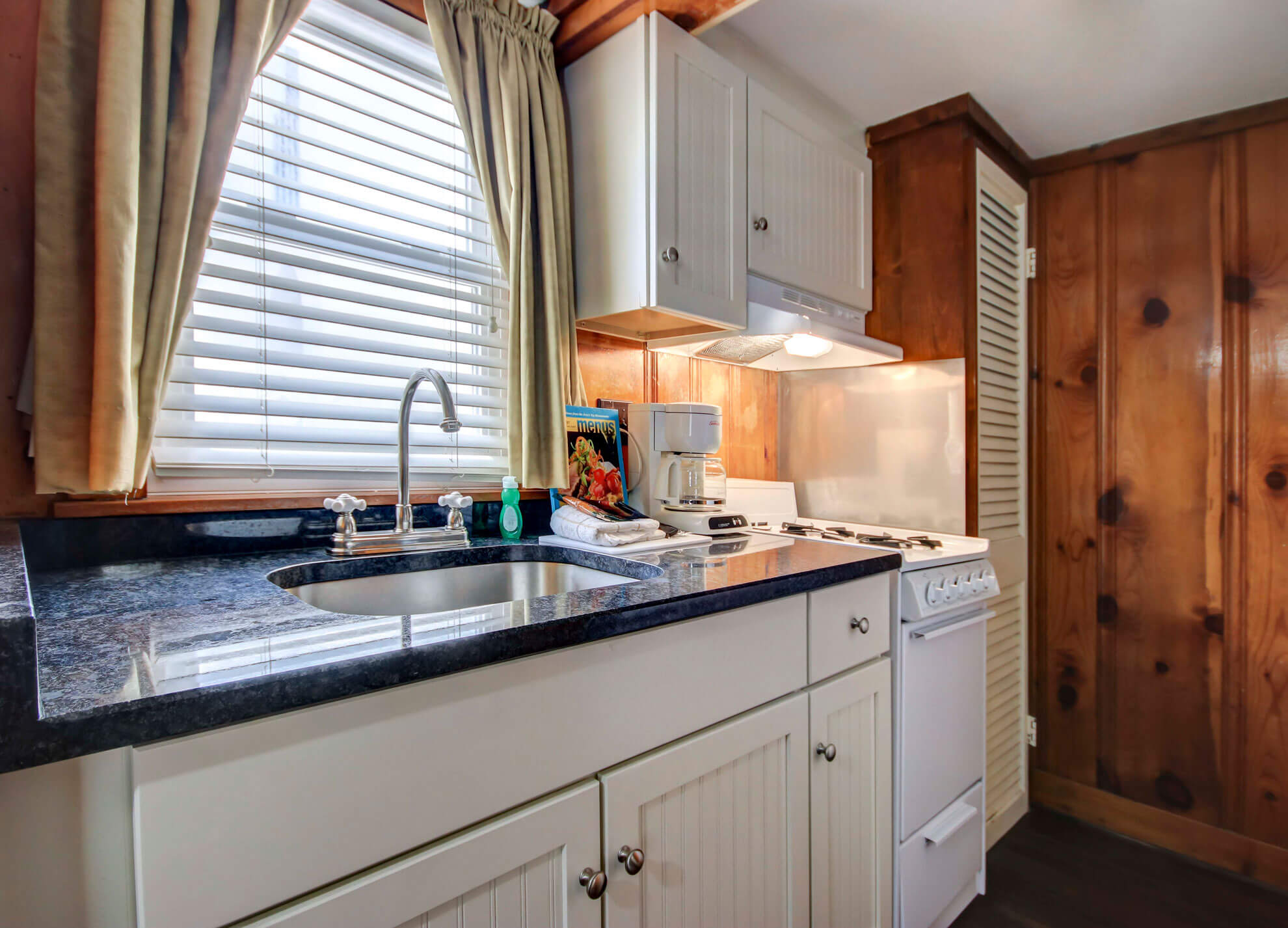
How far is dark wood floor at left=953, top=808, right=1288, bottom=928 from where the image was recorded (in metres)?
1.76

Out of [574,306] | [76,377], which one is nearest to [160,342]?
[76,377]

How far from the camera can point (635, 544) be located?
4.59 ft

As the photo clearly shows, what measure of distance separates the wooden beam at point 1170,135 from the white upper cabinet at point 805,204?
76 cm

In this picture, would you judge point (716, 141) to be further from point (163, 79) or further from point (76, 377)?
point (76, 377)

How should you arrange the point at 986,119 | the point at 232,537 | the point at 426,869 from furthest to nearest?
the point at 986,119, the point at 232,537, the point at 426,869

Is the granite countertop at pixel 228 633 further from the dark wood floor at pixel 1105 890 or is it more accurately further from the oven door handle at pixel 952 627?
the dark wood floor at pixel 1105 890

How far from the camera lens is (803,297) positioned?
1.91 metres

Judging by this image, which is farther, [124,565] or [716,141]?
[716,141]

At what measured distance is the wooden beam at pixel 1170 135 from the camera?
6.56 feet

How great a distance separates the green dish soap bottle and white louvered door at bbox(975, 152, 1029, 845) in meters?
1.44

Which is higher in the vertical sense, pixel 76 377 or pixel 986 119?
pixel 986 119

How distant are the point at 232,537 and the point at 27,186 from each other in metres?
0.63

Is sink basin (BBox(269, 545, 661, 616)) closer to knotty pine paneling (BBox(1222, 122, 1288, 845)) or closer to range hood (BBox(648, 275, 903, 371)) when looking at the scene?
range hood (BBox(648, 275, 903, 371))

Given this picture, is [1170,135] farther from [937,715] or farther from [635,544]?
[635,544]
